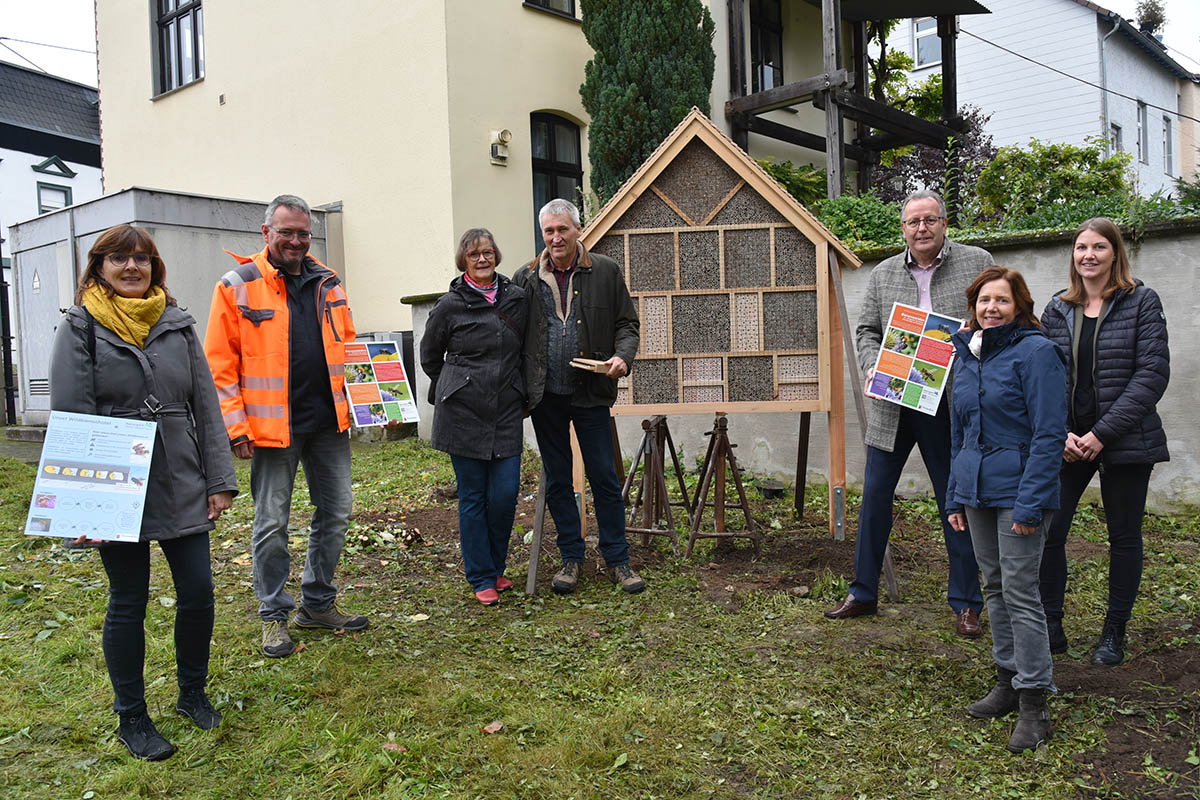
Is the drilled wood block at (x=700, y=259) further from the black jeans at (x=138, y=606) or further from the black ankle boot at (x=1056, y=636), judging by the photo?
the black jeans at (x=138, y=606)

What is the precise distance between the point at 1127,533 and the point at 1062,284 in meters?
2.80

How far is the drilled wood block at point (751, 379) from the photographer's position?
547 centimetres

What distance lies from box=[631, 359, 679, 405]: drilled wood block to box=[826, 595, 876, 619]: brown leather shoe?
5.48 feet

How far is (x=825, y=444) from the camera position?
7043 mm

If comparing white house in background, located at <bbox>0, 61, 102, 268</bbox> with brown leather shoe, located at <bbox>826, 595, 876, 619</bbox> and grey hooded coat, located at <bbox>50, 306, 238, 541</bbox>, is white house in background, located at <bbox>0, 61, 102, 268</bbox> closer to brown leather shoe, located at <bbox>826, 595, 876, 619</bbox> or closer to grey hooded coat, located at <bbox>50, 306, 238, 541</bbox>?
grey hooded coat, located at <bbox>50, 306, 238, 541</bbox>

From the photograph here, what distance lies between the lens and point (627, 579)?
4.93 metres

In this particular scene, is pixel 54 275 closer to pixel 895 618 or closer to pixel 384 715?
pixel 384 715

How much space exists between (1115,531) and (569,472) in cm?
264

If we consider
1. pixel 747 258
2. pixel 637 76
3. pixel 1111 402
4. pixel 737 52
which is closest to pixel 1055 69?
pixel 737 52

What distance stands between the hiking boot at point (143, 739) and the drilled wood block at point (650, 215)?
3.66 m

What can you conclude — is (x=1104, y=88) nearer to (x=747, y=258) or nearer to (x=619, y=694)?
(x=747, y=258)

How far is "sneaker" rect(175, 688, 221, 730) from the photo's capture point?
3330 mm

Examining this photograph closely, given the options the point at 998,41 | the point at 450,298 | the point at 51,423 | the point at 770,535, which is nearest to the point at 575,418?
the point at 450,298

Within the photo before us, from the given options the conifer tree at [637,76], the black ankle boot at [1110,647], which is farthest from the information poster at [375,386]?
the conifer tree at [637,76]
